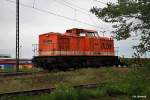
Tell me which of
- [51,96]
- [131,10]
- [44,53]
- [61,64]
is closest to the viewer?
[131,10]

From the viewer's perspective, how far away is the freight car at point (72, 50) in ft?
92.3

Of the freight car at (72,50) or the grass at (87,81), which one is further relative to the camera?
the freight car at (72,50)

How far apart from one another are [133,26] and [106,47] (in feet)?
59.3

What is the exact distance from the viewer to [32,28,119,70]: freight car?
2812 cm

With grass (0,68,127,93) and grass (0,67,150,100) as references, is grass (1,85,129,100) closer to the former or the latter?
grass (0,67,150,100)

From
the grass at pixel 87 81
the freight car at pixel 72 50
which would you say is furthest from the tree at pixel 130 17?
the freight car at pixel 72 50

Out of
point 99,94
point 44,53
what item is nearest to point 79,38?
point 44,53

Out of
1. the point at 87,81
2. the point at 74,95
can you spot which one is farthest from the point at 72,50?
the point at 74,95

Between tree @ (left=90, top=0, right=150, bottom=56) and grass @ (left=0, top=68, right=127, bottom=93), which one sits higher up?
tree @ (left=90, top=0, right=150, bottom=56)

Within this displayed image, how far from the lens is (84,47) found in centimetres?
3003

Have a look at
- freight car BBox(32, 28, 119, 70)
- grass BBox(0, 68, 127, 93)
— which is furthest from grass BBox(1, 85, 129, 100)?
freight car BBox(32, 28, 119, 70)

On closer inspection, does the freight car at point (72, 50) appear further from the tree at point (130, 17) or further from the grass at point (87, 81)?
the tree at point (130, 17)

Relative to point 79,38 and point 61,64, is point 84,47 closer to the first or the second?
point 79,38

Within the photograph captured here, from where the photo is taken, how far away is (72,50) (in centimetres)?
2917
